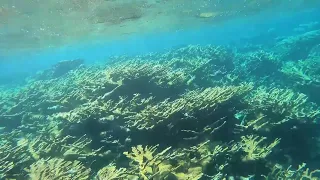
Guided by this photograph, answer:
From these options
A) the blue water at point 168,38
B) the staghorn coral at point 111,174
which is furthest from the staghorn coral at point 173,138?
the blue water at point 168,38

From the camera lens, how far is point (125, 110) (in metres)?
7.05

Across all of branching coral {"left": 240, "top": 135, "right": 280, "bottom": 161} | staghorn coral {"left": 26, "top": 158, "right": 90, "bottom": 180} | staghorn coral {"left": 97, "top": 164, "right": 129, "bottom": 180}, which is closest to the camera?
staghorn coral {"left": 97, "top": 164, "right": 129, "bottom": 180}

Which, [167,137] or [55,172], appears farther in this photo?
[167,137]

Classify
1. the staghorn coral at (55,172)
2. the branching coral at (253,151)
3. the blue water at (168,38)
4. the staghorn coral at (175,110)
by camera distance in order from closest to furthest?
the staghorn coral at (55,172), the branching coral at (253,151), the staghorn coral at (175,110), the blue water at (168,38)

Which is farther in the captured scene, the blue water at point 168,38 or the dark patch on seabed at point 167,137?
the blue water at point 168,38

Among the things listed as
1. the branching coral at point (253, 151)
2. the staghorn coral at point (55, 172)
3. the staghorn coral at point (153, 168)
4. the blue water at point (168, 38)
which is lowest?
the blue water at point (168, 38)

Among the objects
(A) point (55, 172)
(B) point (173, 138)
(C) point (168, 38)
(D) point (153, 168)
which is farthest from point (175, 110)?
(C) point (168, 38)

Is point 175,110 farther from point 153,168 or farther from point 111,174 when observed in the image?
point 111,174

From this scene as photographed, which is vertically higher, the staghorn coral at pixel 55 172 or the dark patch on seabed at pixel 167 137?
the staghorn coral at pixel 55 172

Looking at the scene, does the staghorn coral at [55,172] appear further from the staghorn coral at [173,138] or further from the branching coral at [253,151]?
the branching coral at [253,151]

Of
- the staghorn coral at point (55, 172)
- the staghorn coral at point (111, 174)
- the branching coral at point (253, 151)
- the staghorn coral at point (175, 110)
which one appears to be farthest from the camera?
the staghorn coral at point (175, 110)

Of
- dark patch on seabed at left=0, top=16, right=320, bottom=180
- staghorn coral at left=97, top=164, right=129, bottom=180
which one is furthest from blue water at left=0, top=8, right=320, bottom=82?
staghorn coral at left=97, top=164, right=129, bottom=180

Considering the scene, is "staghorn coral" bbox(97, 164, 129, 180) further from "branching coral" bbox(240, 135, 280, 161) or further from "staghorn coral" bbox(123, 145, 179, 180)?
"branching coral" bbox(240, 135, 280, 161)

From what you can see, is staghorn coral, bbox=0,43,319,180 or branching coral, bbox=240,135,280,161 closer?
staghorn coral, bbox=0,43,319,180
